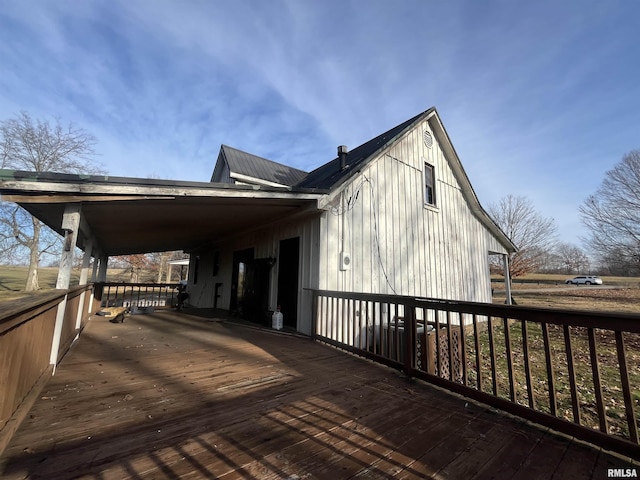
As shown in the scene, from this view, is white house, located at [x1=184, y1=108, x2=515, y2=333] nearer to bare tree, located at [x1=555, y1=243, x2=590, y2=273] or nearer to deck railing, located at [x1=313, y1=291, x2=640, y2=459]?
deck railing, located at [x1=313, y1=291, x2=640, y2=459]

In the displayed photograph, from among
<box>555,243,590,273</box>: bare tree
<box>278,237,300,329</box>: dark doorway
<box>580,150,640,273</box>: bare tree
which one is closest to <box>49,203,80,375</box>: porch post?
<box>278,237,300,329</box>: dark doorway

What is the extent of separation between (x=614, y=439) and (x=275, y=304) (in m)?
6.06

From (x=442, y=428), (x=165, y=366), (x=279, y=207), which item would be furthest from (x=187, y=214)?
(x=442, y=428)

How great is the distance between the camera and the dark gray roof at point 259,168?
38.4 feet

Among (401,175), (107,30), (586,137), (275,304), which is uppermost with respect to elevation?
(586,137)

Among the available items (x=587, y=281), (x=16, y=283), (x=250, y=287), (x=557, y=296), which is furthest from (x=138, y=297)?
(x=587, y=281)

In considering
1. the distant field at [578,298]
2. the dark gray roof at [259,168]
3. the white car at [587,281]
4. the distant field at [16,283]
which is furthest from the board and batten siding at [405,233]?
the white car at [587,281]

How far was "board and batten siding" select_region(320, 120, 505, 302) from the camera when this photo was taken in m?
6.02

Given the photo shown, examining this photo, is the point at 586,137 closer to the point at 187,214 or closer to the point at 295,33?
the point at 295,33

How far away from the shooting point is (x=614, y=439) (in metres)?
1.86

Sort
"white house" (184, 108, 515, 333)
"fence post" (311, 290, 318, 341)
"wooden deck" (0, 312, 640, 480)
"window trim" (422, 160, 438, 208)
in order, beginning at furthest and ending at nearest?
"window trim" (422, 160, 438, 208), "white house" (184, 108, 515, 333), "fence post" (311, 290, 318, 341), "wooden deck" (0, 312, 640, 480)

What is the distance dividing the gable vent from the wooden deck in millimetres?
7447

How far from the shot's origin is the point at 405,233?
7.49 m

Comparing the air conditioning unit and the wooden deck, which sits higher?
the air conditioning unit
